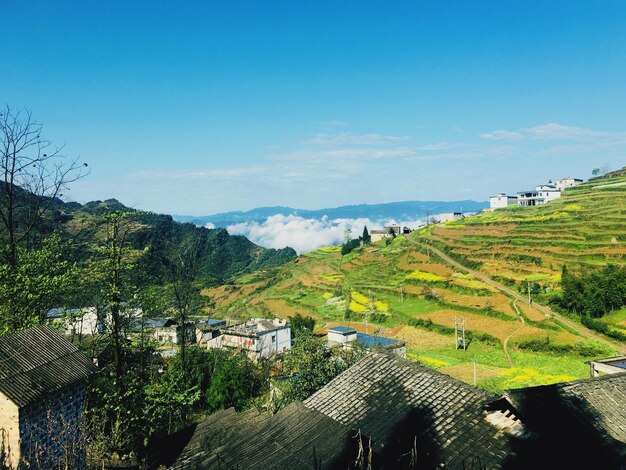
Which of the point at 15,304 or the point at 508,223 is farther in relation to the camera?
the point at 508,223

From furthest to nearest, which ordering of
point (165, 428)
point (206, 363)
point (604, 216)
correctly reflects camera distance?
point (604, 216)
point (206, 363)
point (165, 428)

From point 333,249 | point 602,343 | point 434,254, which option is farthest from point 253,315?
point 602,343

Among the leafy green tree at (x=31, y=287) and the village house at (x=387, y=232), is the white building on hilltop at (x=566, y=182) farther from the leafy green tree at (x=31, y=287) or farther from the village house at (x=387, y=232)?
the leafy green tree at (x=31, y=287)

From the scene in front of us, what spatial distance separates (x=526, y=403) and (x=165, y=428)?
1723cm

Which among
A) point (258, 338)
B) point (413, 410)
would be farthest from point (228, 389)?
point (258, 338)

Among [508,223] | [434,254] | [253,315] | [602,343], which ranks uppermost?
[508,223]

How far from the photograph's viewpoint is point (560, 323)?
40.4m

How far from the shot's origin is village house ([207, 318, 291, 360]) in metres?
44.9

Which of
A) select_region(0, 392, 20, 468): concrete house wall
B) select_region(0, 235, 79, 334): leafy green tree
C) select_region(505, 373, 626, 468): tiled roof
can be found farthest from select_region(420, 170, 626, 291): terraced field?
select_region(0, 392, 20, 468): concrete house wall

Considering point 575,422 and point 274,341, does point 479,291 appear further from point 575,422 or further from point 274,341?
point 575,422

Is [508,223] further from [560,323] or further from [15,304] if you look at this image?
[15,304]

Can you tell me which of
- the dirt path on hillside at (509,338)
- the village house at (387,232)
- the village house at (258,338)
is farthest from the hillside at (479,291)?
the village house at (387,232)

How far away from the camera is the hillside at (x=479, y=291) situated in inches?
1437

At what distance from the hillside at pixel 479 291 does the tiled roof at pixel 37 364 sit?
2476 cm
